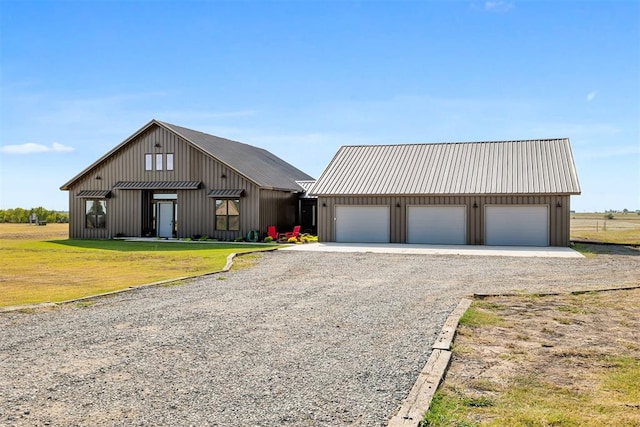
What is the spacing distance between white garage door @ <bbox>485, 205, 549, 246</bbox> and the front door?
15.7 metres

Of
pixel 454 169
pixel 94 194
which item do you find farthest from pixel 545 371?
pixel 94 194

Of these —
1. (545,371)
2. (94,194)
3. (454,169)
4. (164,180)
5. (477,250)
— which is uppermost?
(454,169)

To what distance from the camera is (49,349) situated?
6480 mm

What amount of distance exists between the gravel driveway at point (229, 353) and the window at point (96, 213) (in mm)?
19696

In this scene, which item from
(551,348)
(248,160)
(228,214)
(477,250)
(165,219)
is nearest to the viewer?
(551,348)

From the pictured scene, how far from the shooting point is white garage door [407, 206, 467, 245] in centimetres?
2483

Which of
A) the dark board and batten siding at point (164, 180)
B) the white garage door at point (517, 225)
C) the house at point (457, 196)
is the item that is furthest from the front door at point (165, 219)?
the white garage door at point (517, 225)

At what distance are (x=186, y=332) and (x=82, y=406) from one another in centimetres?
269

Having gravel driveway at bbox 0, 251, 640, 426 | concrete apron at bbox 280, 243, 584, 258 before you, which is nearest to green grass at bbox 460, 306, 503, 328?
gravel driveway at bbox 0, 251, 640, 426

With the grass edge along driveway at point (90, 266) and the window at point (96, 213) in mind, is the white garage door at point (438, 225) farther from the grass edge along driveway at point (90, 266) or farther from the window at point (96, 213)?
the window at point (96, 213)

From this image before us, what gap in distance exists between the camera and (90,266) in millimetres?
16625

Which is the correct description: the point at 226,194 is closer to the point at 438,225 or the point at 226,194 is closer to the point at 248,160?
the point at 248,160

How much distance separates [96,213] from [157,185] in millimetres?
4328

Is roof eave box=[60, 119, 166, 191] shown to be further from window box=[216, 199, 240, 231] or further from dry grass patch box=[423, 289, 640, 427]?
dry grass patch box=[423, 289, 640, 427]
